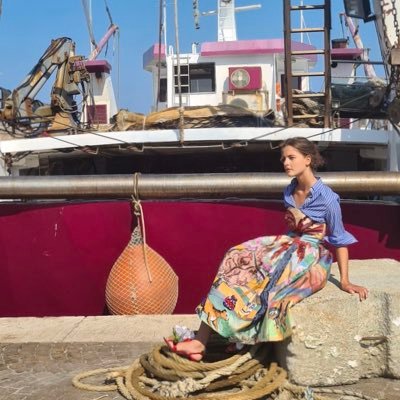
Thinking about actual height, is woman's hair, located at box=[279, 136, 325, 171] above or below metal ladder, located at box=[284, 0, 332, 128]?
below

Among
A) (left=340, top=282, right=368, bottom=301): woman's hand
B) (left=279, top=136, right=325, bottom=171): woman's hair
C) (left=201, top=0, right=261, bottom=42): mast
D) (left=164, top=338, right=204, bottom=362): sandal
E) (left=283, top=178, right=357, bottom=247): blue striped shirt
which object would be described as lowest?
(left=164, top=338, right=204, bottom=362): sandal

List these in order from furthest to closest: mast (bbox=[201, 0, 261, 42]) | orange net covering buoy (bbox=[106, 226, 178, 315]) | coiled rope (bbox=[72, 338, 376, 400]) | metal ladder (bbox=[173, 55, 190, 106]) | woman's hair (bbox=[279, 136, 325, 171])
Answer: mast (bbox=[201, 0, 261, 42])
metal ladder (bbox=[173, 55, 190, 106])
orange net covering buoy (bbox=[106, 226, 178, 315])
woman's hair (bbox=[279, 136, 325, 171])
coiled rope (bbox=[72, 338, 376, 400])

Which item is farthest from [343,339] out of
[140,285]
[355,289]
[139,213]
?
[139,213]

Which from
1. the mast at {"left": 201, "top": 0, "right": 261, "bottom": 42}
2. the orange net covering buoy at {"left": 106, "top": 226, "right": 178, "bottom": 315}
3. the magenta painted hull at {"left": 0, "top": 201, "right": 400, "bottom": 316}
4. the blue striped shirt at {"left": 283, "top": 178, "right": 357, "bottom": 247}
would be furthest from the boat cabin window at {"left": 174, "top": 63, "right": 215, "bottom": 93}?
the blue striped shirt at {"left": 283, "top": 178, "right": 357, "bottom": 247}

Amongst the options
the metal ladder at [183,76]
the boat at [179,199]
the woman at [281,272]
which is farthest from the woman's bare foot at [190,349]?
the metal ladder at [183,76]

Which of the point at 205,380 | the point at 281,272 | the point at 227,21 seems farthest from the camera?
the point at 227,21

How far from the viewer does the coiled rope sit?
3.34 metres

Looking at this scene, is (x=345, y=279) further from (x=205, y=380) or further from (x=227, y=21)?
(x=227, y=21)

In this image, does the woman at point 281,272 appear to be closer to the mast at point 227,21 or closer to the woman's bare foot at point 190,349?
the woman's bare foot at point 190,349

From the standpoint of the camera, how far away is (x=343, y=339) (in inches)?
137

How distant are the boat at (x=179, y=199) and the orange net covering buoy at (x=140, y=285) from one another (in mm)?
651

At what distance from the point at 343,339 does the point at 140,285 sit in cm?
239

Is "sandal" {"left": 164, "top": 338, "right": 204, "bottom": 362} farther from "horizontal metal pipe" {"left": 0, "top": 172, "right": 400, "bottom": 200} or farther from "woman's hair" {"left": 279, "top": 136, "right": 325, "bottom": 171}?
"horizontal metal pipe" {"left": 0, "top": 172, "right": 400, "bottom": 200}

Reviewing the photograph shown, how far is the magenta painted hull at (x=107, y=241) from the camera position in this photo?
621 centimetres
